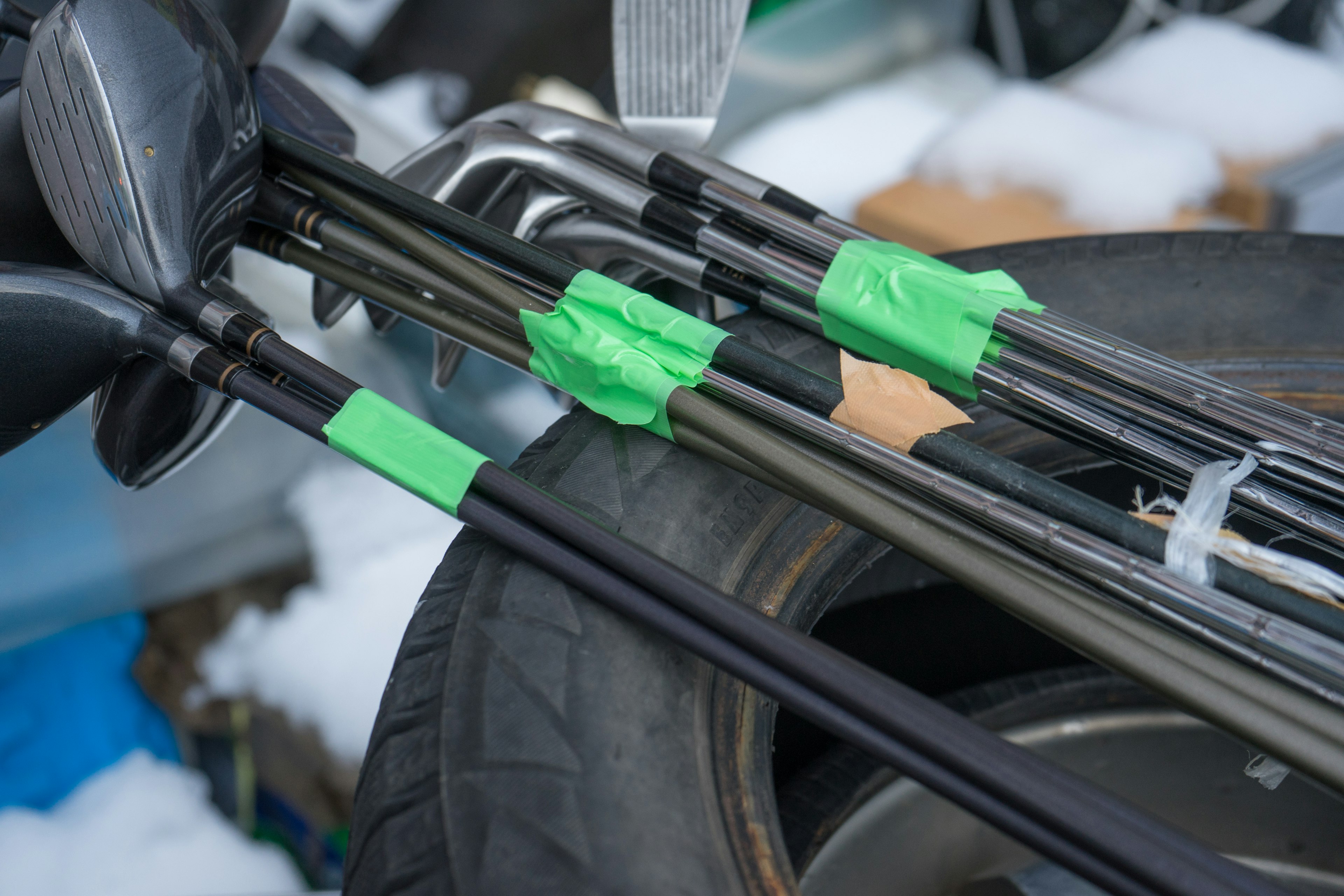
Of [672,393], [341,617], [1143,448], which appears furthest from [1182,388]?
[341,617]

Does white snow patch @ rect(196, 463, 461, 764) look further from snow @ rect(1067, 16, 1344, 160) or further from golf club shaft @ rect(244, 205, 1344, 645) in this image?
snow @ rect(1067, 16, 1344, 160)

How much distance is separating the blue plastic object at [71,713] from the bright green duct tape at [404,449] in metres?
0.55

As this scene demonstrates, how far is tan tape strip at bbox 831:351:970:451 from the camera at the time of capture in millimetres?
434

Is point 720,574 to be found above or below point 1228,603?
below

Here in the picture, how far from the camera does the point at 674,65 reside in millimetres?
681

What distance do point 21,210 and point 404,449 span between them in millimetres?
301

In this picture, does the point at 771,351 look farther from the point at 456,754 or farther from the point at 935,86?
the point at 935,86

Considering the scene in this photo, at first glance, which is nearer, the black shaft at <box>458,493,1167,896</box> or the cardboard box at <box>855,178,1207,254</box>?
the black shaft at <box>458,493,1167,896</box>

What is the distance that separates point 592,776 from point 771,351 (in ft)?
0.81

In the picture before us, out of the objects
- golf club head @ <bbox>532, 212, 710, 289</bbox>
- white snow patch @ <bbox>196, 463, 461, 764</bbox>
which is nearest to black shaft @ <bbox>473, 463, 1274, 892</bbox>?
golf club head @ <bbox>532, 212, 710, 289</bbox>

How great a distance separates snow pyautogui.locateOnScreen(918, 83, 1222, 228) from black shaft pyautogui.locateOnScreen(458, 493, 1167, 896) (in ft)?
3.37

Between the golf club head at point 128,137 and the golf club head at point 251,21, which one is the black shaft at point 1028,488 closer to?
the golf club head at point 128,137

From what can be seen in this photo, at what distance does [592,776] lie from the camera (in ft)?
1.13

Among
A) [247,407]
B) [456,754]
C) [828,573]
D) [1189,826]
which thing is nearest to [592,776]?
[456,754]
